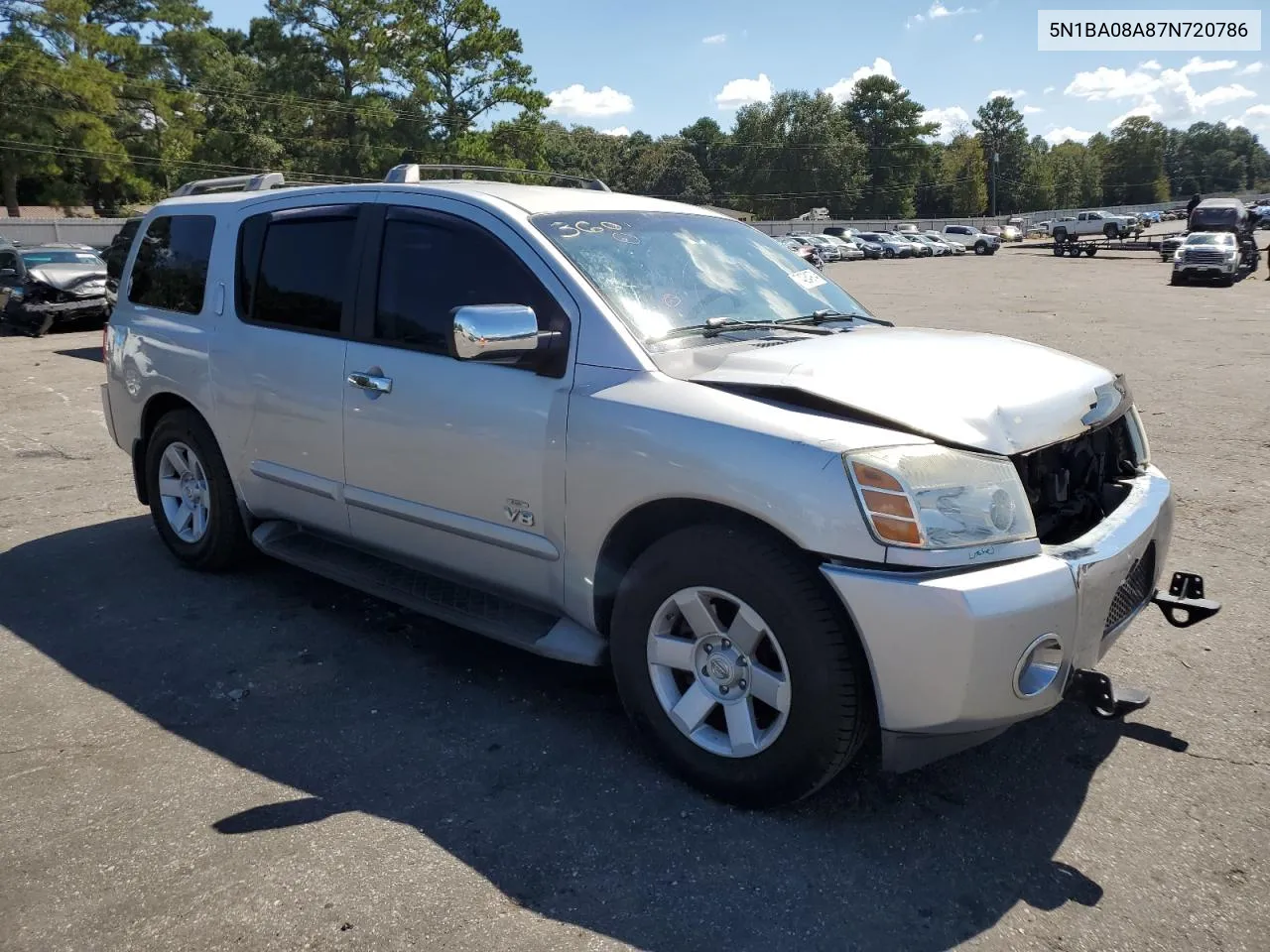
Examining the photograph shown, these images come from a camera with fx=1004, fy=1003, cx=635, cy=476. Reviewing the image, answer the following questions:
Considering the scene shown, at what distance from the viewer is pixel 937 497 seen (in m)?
2.64

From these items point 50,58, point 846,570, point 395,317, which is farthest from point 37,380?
point 50,58

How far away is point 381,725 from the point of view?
354 cm

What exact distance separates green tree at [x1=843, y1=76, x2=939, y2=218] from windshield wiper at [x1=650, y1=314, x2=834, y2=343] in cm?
12620

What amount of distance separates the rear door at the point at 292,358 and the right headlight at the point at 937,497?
7.61 ft

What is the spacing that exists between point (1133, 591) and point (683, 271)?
1.91 meters

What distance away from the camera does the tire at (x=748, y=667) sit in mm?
2707

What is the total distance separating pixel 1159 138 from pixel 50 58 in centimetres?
14929

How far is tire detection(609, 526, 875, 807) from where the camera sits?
2.71 meters

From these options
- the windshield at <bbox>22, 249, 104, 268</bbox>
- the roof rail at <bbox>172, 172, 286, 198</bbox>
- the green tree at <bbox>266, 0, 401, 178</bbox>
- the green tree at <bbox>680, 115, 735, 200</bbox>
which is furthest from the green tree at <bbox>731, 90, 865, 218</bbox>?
the roof rail at <bbox>172, 172, 286, 198</bbox>

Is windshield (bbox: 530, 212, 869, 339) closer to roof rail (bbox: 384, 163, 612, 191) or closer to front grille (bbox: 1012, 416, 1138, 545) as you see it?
roof rail (bbox: 384, 163, 612, 191)

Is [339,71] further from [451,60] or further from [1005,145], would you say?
[1005,145]

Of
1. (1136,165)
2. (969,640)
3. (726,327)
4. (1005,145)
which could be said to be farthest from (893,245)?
(1136,165)

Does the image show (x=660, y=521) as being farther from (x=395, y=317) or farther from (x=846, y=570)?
(x=395, y=317)

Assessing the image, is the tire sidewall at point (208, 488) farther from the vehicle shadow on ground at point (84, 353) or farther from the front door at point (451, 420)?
the vehicle shadow on ground at point (84, 353)
